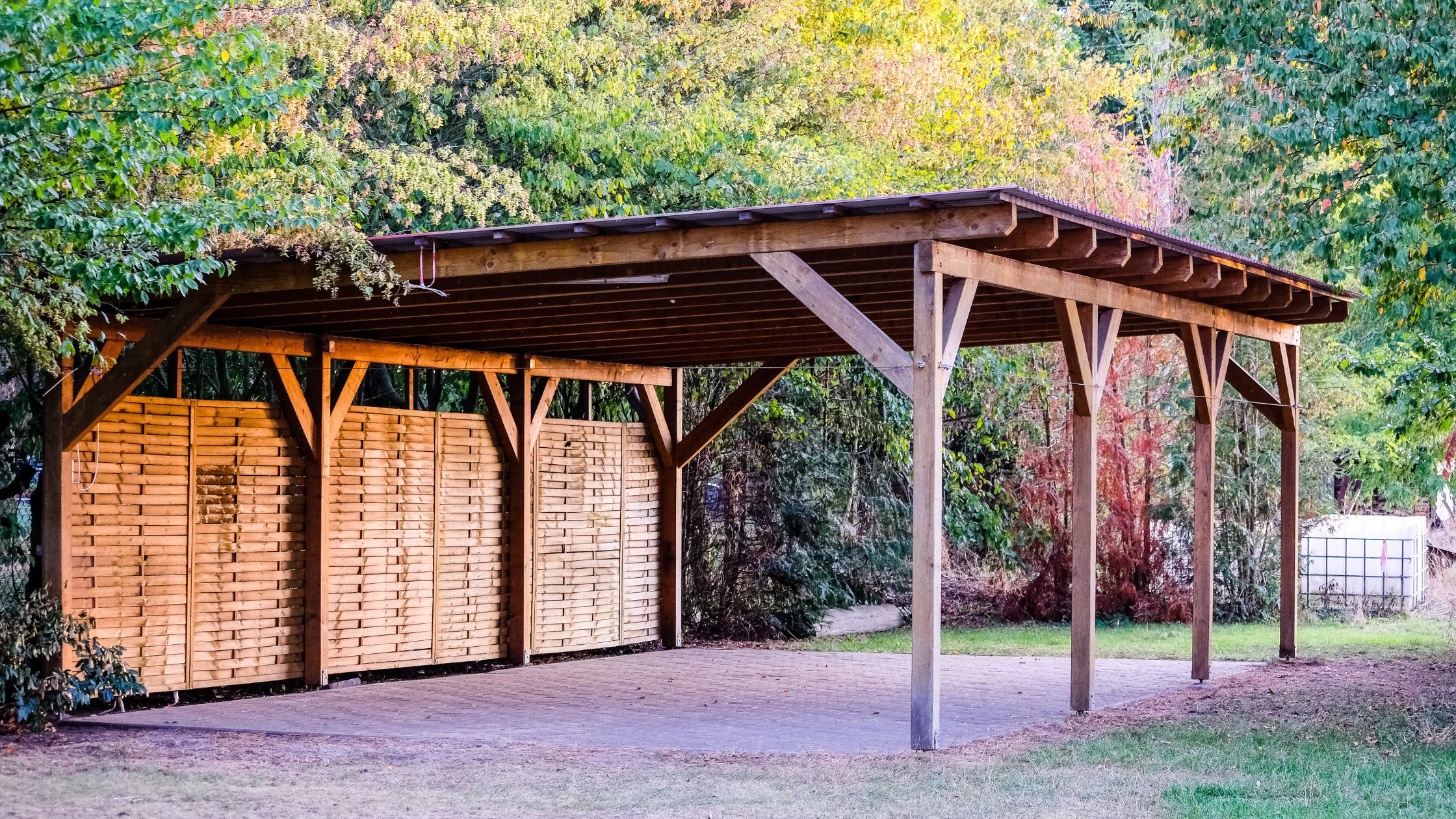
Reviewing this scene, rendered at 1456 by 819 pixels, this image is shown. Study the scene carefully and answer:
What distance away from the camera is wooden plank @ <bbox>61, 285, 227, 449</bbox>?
8852 millimetres

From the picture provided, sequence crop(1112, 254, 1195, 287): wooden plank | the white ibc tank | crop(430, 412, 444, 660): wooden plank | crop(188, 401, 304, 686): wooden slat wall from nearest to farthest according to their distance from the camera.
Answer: crop(1112, 254, 1195, 287): wooden plank < crop(188, 401, 304, 686): wooden slat wall < crop(430, 412, 444, 660): wooden plank < the white ibc tank

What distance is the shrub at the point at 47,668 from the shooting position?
27.2 ft

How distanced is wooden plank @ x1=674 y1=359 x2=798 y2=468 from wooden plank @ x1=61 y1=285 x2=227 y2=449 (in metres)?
5.36

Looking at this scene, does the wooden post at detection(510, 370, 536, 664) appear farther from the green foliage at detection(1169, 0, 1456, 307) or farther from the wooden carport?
the green foliage at detection(1169, 0, 1456, 307)

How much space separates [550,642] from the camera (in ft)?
42.5

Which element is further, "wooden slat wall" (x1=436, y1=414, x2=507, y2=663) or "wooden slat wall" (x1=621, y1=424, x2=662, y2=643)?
"wooden slat wall" (x1=621, y1=424, x2=662, y2=643)

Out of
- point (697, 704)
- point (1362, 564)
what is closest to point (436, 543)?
point (697, 704)

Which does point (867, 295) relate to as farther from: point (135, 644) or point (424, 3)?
point (135, 644)

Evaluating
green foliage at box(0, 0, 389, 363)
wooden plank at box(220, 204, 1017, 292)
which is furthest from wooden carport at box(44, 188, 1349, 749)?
green foliage at box(0, 0, 389, 363)

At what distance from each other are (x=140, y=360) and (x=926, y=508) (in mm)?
4719

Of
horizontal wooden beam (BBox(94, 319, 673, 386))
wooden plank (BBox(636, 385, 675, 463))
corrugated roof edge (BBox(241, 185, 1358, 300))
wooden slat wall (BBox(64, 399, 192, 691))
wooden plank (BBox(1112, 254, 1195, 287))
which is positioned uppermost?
corrugated roof edge (BBox(241, 185, 1358, 300))

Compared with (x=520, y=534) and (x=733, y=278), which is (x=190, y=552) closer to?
(x=520, y=534)

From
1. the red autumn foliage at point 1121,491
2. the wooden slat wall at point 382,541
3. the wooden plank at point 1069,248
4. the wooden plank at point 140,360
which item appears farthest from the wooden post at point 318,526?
the red autumn foliage at point 1121,491

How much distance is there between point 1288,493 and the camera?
490 inches
